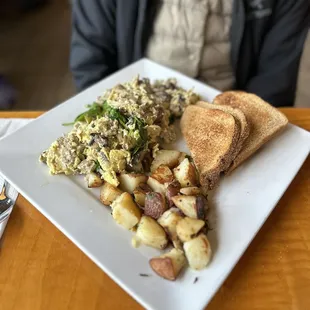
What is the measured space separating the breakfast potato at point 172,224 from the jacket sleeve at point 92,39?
0.93 meters

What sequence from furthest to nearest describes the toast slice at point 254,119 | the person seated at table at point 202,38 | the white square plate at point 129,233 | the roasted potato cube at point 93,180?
1. the person seated at table at point 202,38
2. the toast slice at point 254,119
3. the roasted potato cube at point 93,180
4. the white square plate at point 129,233

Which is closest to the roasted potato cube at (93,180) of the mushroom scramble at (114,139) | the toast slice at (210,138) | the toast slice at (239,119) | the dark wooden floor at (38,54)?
the mushroom scramble at (114,139)

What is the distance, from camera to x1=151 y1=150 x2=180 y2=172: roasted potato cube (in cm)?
108

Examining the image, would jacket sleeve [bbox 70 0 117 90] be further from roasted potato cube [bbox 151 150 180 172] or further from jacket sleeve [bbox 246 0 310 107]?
roasted potato cube [bbox 151 150 180 172]

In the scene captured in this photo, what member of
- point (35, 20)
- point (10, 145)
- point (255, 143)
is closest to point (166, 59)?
point (255, 143)

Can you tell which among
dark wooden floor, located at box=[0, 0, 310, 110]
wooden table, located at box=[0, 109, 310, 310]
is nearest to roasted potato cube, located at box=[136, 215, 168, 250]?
wooden table, located at box=[0, 109, 310, 310]

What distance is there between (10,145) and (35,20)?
2.58 m

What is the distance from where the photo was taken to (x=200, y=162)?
1094 millimetres

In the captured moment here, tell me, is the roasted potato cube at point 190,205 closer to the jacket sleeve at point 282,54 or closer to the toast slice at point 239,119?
the toast slice at point 239,119

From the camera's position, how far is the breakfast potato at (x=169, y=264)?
835mm

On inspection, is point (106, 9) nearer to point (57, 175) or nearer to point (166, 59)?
point (166, 59)

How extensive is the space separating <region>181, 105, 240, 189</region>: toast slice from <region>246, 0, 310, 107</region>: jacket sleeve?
2.00ft

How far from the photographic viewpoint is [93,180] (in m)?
1.04

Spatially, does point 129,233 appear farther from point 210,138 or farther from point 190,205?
point 210,138
